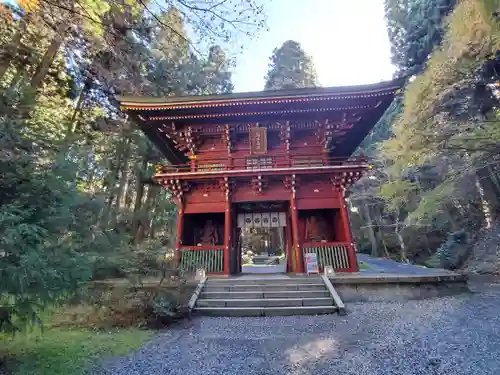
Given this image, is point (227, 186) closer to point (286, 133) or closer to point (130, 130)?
point (286, 133)

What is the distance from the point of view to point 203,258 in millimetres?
8180

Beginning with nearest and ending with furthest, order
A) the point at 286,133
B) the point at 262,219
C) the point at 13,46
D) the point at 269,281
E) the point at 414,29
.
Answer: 1. the point at 269,281
2. the point at 13,46
3. the point at 286,133
4. the point at 262,219
5. the point at 414,29

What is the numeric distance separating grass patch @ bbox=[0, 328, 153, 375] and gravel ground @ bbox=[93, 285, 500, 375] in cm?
31

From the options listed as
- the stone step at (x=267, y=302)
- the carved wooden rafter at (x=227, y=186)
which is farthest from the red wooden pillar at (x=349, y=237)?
the carved wooden rafter at (x=227, y=186)

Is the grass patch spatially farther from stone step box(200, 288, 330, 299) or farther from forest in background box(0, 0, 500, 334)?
stone step box(200, 288, 330, 299)

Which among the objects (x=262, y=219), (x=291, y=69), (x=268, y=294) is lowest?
(x=268, y=294)

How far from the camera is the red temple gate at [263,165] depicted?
8.12 meters

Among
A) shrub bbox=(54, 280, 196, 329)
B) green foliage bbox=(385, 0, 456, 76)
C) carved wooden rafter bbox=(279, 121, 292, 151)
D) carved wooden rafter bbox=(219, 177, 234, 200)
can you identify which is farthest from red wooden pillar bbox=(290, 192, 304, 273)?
green foliage bbox=(385, 0, 456, 76)

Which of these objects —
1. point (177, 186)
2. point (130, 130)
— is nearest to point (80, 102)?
point (130, 130)

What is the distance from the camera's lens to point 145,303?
518 centimetres

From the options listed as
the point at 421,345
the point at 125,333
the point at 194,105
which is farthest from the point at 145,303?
the point at 194,105

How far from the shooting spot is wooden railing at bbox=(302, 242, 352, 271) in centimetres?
789

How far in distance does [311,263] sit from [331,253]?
746 mm

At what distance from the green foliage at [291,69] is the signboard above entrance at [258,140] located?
44.3ft
